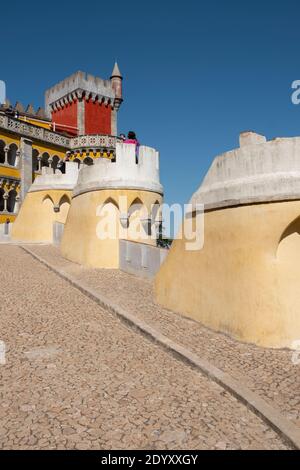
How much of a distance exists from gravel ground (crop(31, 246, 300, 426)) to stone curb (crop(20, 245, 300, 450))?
5.8 inches

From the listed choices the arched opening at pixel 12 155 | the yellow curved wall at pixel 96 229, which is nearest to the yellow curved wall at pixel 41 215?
the yellow curved wall at pixel 96 229

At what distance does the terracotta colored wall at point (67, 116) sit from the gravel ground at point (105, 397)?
36.6 metres

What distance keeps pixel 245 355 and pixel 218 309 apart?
4.25 ft

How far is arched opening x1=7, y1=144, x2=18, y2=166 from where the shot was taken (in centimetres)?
3306

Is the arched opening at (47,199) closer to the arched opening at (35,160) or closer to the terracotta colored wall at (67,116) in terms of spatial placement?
the arched opening at (35,160)

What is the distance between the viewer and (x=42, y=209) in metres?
23.1

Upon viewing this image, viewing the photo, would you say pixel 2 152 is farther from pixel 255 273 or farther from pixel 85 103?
pixel 255 273

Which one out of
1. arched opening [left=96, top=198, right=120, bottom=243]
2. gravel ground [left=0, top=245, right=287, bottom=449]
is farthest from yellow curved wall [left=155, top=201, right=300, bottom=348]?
arched opening [left=96, top=198, right=120, bottom=243]

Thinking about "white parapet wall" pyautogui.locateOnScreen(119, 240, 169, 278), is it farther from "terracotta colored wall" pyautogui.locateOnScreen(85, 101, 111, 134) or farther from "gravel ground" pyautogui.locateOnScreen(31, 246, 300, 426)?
"terracotta colored wall" pyautogui.locateOnScreen(85, 101, 111, 134)

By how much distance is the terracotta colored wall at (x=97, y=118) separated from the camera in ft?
135

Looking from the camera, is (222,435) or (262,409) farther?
(262,409)

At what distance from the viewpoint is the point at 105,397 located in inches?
178

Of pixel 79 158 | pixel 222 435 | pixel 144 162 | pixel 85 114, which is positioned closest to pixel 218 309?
pixel 222 435

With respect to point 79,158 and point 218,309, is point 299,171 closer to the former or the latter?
point 218,309
